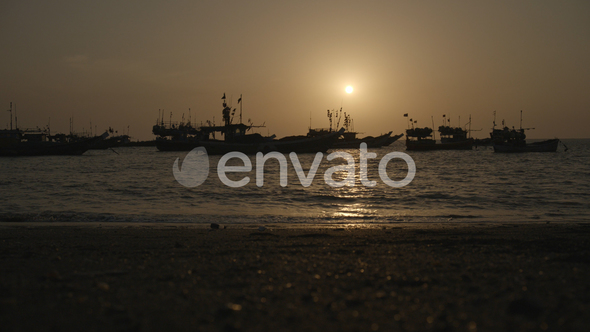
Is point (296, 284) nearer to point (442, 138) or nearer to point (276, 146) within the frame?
point (276, 146)

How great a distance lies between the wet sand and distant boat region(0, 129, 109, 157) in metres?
70.2

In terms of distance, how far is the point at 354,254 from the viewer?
671 cm

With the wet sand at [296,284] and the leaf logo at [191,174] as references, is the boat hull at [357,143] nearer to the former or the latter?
the leaf logo at [191,174]

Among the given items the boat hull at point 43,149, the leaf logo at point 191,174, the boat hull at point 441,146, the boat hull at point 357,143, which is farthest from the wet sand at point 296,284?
the boat hull at point 357,143

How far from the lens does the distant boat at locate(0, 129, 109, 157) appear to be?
66.5 m

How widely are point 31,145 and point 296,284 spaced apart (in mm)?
78255

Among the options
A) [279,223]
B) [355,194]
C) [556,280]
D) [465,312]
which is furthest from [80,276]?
[355,194]

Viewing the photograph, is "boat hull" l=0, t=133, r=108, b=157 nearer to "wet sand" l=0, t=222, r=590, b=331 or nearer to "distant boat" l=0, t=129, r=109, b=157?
"distant boat" l=0, t=129, r=109, b=157

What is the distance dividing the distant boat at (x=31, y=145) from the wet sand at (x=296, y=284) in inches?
2762

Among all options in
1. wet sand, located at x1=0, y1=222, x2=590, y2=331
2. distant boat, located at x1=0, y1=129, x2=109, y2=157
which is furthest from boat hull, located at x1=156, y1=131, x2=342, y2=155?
wet sand, located at x1=0, y1=222, x2=590, y2=331

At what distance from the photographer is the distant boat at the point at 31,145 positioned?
218ft

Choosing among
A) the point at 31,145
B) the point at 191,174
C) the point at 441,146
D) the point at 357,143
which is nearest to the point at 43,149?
the point at 31,145

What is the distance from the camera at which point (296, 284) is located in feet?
15.8

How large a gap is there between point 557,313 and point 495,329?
790mm
